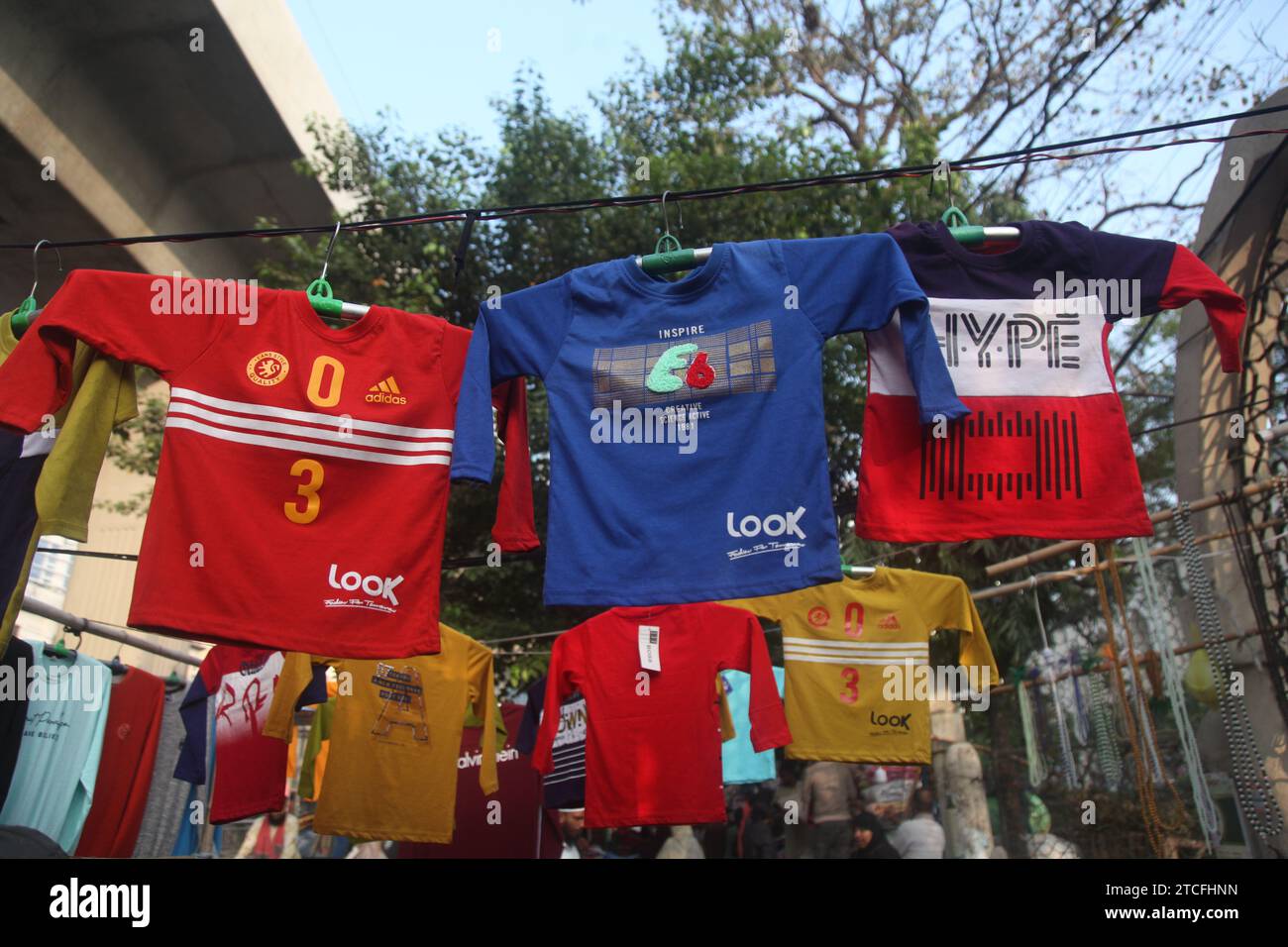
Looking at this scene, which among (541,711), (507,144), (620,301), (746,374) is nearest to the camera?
(746,374)

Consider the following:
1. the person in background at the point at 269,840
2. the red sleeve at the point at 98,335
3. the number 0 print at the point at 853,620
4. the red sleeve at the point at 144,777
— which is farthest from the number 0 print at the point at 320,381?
the person in background at the point at 269,840

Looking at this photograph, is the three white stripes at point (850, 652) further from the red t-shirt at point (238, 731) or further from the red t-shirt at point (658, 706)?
the red t-shirt at point (238, 731)

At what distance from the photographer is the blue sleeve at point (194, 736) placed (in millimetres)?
6195

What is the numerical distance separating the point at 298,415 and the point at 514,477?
0.86 meters

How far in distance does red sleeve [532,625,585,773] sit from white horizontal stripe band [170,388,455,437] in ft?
8.54

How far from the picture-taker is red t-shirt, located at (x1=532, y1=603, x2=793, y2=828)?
17.8ft

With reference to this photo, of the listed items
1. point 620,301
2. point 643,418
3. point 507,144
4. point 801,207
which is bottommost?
point 643,418

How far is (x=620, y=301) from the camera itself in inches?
148

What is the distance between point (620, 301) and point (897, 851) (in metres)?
6.19

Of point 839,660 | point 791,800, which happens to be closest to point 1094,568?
point 839,660

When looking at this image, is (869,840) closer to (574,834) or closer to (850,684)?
(850,684)

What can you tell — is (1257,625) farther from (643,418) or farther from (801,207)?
(801,207)

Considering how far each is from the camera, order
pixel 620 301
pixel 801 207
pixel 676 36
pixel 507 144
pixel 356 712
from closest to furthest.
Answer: pixel 620 301 → pixel 356 712 → pixel 801 207 → pixel 507 144 → pixel 676 36
